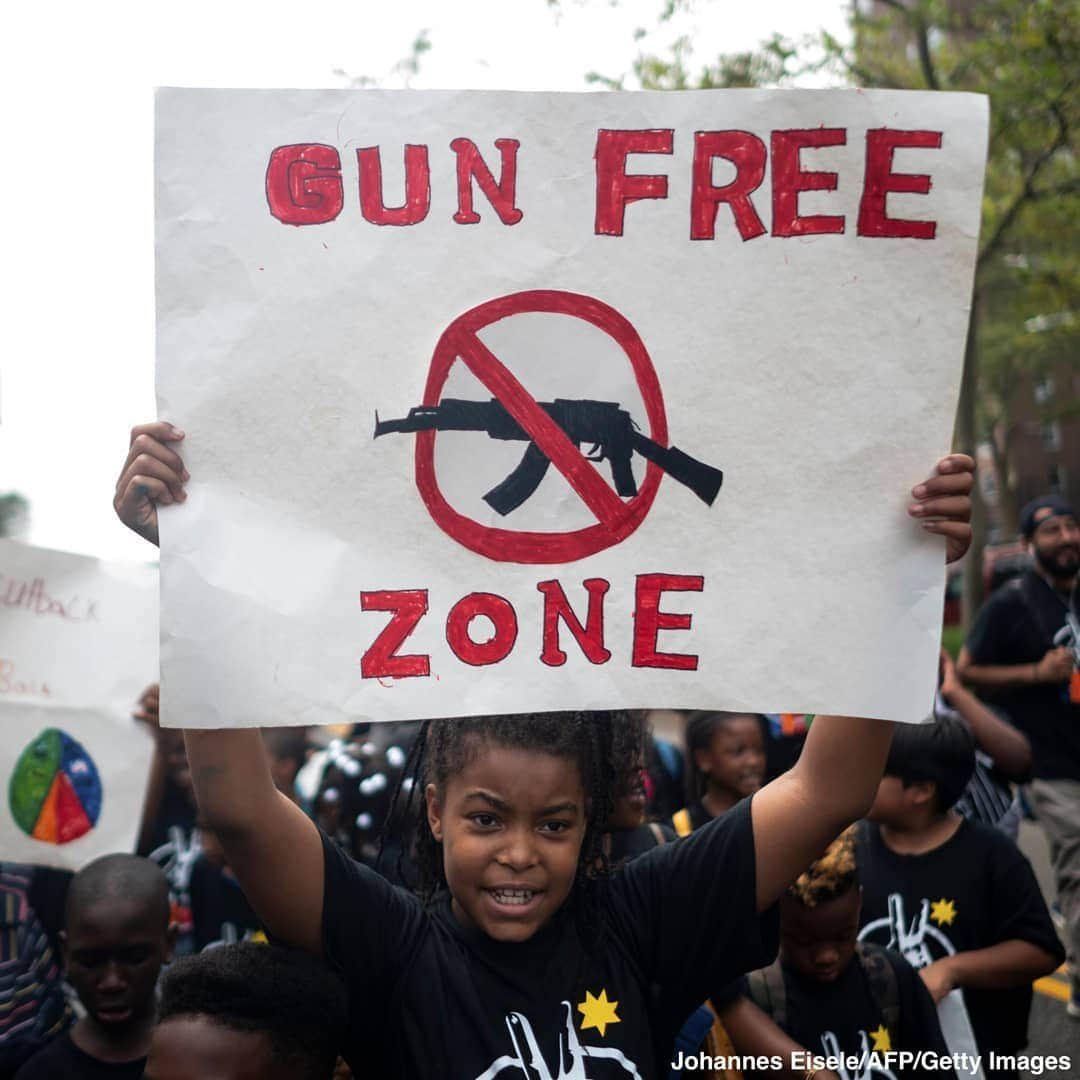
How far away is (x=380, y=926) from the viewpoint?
183 cm

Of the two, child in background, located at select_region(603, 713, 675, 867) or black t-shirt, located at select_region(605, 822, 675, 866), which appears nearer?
child in background, located at select_region(603, 713, 675, 867)

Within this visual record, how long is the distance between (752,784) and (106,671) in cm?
184

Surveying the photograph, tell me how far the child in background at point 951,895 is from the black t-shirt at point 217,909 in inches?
64.5

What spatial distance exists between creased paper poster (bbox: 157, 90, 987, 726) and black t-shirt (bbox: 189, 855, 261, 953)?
1976mm

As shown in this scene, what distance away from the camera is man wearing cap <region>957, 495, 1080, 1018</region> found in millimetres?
4707

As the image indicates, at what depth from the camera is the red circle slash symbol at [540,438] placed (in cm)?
182

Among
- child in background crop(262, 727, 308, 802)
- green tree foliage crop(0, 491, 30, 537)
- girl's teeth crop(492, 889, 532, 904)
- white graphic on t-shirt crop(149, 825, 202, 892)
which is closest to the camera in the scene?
girl's teeth crop(492, 889, 532, 904)

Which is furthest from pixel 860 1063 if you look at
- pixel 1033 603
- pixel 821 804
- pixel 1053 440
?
pixel 1053 440

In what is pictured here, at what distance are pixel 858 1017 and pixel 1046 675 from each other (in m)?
2.45

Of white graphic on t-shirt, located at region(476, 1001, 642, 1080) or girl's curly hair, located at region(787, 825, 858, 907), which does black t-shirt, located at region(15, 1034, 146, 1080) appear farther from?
girl's curly hair, located at region(787, 825, 858, 907)

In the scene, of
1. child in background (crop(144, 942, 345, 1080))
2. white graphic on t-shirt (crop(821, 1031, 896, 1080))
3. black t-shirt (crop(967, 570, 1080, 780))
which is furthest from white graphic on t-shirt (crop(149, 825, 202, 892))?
black t-shirt (crop(967, 570, 1080, 780))

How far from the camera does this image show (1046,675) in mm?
4691

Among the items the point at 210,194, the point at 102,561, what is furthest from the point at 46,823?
the point at 210,194

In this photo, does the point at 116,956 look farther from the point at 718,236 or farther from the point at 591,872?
the point at 718,236
